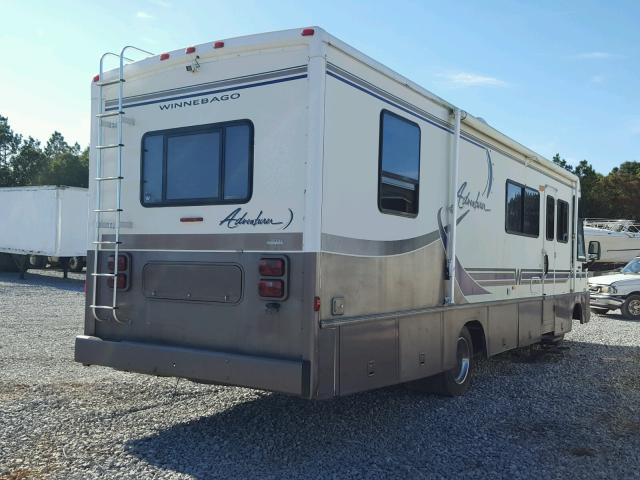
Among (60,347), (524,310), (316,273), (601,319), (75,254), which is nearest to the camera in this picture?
(316,273)

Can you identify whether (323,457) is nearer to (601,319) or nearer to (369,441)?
(369,441)

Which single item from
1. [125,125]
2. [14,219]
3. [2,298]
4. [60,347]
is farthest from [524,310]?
[14,219]

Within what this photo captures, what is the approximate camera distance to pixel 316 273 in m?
4.44

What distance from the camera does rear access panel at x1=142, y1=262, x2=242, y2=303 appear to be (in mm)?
4797

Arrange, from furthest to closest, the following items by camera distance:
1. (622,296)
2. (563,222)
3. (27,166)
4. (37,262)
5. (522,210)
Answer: (27,166), (37,262), (622,296), (563,222), (522,210)

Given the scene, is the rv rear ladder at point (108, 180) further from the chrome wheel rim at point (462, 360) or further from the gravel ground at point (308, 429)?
the chrome wheel rim at point (462, 360)

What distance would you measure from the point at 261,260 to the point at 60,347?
218 inches

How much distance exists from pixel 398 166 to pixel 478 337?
8.56 ft

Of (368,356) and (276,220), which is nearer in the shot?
(276,220)

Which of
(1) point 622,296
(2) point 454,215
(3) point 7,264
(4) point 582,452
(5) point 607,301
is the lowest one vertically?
(4) point 582,452

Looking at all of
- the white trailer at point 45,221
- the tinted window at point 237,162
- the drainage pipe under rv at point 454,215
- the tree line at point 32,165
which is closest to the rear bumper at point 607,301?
the drainage pipe under rv at point 454,215

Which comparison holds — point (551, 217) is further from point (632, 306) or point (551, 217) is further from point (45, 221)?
point (45, 221)

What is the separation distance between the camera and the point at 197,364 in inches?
189

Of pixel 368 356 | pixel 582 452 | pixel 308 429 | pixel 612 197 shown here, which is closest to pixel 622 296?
pixel 582 452
